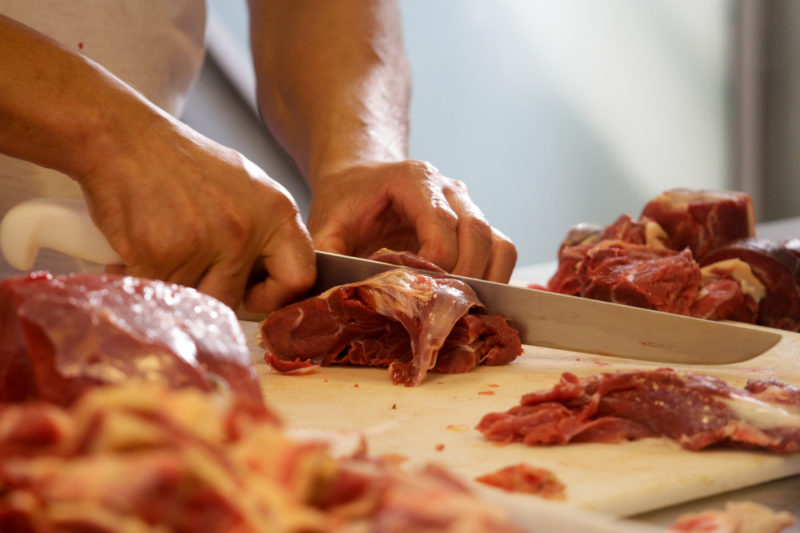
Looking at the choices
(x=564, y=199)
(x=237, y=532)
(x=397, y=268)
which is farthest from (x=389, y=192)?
(x=564, y=199)

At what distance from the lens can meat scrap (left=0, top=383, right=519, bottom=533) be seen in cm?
73

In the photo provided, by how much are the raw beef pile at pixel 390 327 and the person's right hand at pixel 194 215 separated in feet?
0.42

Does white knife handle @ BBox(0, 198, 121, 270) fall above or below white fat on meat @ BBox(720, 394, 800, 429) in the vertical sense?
above

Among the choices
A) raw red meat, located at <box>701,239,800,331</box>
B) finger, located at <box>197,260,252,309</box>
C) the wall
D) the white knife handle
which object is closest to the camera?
the white knife handle

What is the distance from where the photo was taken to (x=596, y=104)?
34.5ft

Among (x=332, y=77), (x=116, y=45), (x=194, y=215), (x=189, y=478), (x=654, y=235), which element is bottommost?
(x=654, y=235)

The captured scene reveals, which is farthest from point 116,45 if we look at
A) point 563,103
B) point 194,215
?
point 563,103

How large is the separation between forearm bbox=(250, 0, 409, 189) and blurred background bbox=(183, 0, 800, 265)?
3.32m

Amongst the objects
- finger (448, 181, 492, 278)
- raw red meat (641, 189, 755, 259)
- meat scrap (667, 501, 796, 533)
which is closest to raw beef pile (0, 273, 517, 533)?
meat scrap (667, 501, 796, 533)

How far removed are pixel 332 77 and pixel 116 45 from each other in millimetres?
1043

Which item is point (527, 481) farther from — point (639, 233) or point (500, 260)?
point (639, 233)

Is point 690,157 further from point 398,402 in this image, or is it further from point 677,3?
point 398,402

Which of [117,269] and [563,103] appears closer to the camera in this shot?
[117,269]

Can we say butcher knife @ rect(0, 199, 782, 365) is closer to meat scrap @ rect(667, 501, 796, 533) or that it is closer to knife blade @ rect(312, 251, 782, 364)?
Answer: knife blade @ rect(312, 251, 782, 364)
